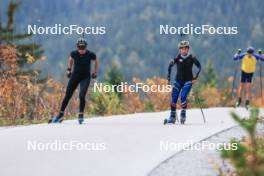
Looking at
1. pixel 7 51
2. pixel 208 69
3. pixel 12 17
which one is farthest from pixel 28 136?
pixel 208 69

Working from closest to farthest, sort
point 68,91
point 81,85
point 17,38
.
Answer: point 81,85, point 68,91, point 17,38

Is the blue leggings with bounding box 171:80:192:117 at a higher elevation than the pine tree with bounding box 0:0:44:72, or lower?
lower

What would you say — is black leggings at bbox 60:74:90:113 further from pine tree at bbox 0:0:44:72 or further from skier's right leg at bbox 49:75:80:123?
pine tree at bbox 0:0:44:72

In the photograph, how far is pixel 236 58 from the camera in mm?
20016

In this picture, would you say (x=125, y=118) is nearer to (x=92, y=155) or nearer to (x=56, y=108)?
(x=56, y=108)

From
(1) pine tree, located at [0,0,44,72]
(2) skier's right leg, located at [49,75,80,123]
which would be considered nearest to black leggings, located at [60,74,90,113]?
(2) skier's right leg, located at [49,75,80,123]

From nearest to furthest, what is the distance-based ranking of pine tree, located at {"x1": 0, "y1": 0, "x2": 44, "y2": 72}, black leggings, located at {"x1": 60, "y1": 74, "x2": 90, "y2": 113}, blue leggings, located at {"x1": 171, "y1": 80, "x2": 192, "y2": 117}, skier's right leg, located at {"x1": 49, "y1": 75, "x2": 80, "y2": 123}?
1. black leggings, located at {"x1": 60, "y1": 74, "x2": 90, "y2": 113}
2. skier's right leg, located at {"x1": 49, "y1": 75, "x2": 80, "y2": 123}
3. blue leggings, located at {"x1": 171, "y1": 80, "x2": 192, "y2": 117}
4. pine tree, located at {"x1": 0, "y1": 0, "x2": 44, "y2": 72}

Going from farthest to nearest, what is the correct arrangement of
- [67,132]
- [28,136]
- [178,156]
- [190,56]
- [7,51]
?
[7,51] < [190,56] < [67,132] < [28,136] < [178,156]

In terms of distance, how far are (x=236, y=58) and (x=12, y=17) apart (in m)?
15.7

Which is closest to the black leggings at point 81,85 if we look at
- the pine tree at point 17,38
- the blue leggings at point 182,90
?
the blue leggings at point 182,90

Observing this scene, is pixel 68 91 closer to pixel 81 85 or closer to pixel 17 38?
pixel 81 85

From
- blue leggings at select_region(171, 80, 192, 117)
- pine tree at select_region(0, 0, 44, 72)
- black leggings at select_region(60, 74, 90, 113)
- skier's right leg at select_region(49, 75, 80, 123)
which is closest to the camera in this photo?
black leggings at select_region(60, 74, 90, 113)

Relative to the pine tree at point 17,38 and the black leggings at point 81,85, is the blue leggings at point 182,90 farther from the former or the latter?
the pine tree at point 17,38

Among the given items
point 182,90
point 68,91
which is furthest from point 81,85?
point 182,90
